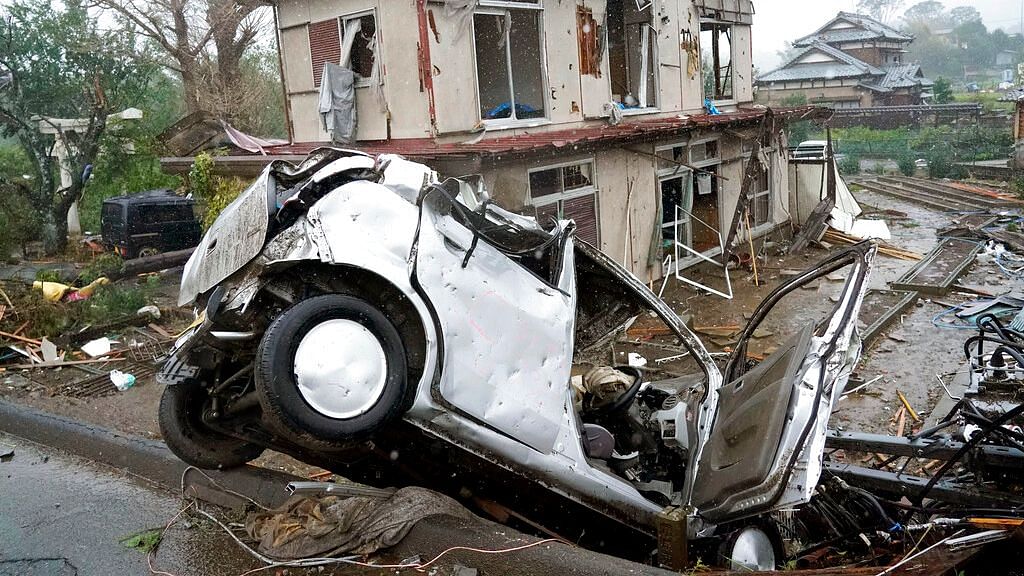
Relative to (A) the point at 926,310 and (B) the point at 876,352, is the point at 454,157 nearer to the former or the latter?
(B) the point at 876,352

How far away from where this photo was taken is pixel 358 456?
14.6 ft

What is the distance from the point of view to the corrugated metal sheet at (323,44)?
1238cm

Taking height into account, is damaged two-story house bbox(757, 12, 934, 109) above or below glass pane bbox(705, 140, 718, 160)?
above

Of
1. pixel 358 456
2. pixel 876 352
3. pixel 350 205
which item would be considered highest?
pixel 350 205

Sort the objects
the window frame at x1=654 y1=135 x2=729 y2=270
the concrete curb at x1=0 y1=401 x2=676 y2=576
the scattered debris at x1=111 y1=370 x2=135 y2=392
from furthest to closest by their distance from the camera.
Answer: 1. the window frame at x1=654 y1=135 x2=729 y2=270
2. the scattered debris at x1=111 y1=370 x2=135 y2=392
3. the concrete curb at x1=0 y1=401 x2=676 y2=576

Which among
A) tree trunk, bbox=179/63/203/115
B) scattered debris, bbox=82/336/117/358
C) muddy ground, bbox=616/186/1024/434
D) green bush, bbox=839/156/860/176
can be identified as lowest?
muddy ground, bbox=616/186/1024/434

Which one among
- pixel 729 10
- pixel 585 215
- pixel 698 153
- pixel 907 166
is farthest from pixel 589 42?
pixel 907 166

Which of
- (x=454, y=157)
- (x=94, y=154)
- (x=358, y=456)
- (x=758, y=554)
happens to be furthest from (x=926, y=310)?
(x=94, y=154)

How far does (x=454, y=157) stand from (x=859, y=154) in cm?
2924

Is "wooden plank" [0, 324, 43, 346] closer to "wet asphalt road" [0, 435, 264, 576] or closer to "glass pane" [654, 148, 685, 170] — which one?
"wet asphalt road" [0, 435, 264, 576]

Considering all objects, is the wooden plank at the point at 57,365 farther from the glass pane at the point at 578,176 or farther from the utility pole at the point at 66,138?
the utility pole at the point at 66,138

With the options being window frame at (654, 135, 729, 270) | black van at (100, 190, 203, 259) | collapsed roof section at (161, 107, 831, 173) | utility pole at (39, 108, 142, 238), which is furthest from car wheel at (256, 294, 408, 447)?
utility pole at (39, 108, 142, 238)

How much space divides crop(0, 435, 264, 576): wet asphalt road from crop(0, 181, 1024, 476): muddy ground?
4.05 ft

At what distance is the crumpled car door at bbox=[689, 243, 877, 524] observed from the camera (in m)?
3.68
